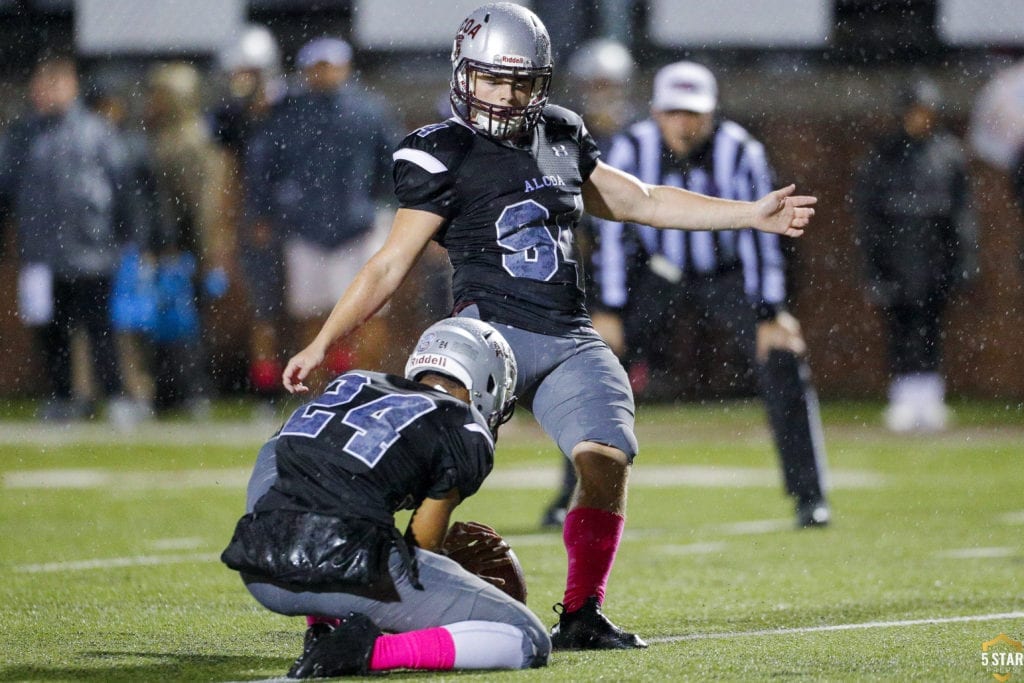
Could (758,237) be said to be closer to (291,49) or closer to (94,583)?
(94,583)

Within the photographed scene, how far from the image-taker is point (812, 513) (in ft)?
24.0

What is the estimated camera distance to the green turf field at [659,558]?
14.4 feet

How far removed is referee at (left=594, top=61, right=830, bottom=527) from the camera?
23.8 feet

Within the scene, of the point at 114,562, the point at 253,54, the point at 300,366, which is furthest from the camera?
the point at 253,54

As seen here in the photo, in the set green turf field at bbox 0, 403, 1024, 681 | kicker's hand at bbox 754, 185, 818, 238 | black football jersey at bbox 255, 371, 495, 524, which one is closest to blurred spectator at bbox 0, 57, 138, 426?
green turf field at bbox 0, 403, 1024, 681

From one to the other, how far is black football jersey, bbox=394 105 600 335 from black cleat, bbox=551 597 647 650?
29.5 inches

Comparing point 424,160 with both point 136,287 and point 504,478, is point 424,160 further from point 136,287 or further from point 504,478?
point 136,287

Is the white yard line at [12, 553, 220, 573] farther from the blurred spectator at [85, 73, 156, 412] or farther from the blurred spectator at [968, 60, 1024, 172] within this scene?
the blurred spectator at [968, 60, 1024, 172]

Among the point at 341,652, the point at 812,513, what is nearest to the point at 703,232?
the point at 812,513

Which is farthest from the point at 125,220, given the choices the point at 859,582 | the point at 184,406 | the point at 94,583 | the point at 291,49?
the point at 859,582

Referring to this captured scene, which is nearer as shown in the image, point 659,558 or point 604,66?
point 659,558

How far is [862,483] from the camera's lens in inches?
354

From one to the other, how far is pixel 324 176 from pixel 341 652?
19.2ft

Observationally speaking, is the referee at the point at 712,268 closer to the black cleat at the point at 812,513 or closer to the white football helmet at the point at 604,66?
the black cleat at the point at 812,513
